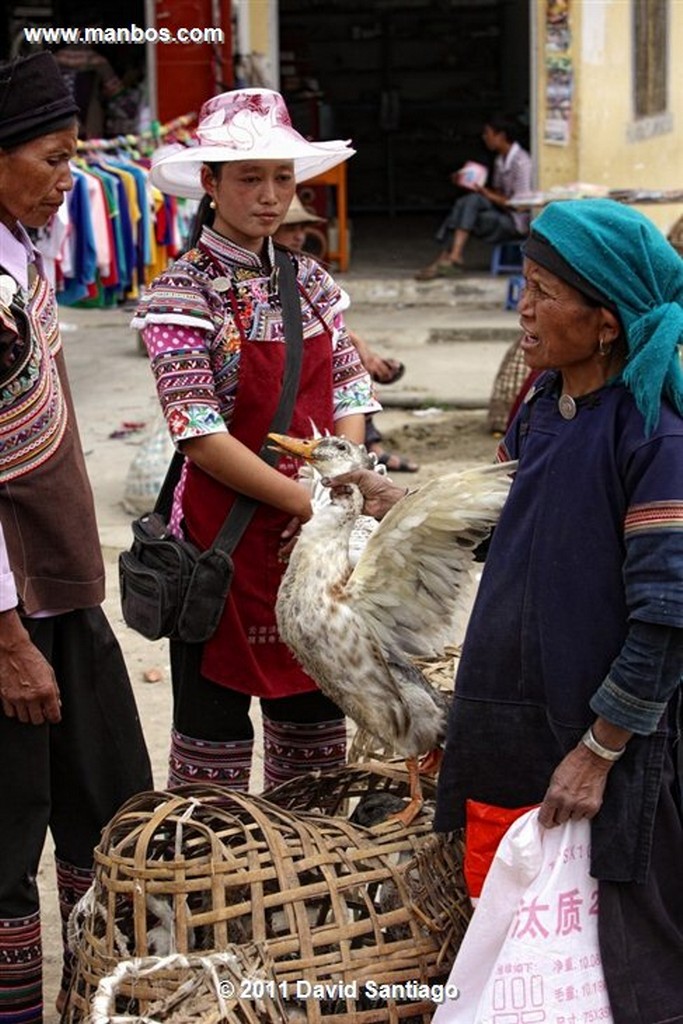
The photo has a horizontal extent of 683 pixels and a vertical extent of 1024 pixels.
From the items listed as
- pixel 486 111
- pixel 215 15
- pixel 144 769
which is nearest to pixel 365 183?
pixel 486 111

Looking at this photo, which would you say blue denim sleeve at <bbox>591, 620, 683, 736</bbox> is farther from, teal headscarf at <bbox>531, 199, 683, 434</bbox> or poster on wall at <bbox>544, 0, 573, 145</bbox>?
poster on wall at <bbox>544, 0, 573, 145</bbox>

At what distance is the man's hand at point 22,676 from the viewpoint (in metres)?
2.77

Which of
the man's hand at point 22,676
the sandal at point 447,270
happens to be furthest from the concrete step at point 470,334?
the man's hand at point 22,676

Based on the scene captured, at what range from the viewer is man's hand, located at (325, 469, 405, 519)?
295 centimetres

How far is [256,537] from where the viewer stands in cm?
313

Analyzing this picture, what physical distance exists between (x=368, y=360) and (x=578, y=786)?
383 centimetres

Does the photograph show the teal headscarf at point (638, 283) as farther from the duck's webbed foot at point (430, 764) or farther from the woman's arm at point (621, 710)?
the duck's webbed foot at point (430, 764)

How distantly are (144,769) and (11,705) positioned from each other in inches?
17.7

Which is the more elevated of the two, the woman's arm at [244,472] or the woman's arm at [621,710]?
the woman's arm at [244,472]

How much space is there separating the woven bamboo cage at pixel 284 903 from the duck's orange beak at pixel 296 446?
0.67 m

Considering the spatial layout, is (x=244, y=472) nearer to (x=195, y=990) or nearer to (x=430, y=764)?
(x=430, y=764)

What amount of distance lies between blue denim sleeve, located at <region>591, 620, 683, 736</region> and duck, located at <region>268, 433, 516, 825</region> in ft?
1.98

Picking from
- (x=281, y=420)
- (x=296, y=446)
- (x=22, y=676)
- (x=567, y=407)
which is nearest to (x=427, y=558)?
(x=296, y=446)

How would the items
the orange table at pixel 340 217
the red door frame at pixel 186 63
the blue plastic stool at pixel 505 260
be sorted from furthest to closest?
the blue plastic stool at pixel 505 260 → the orange table at pixel 340 217 → the red door frame at pixel 186 63
